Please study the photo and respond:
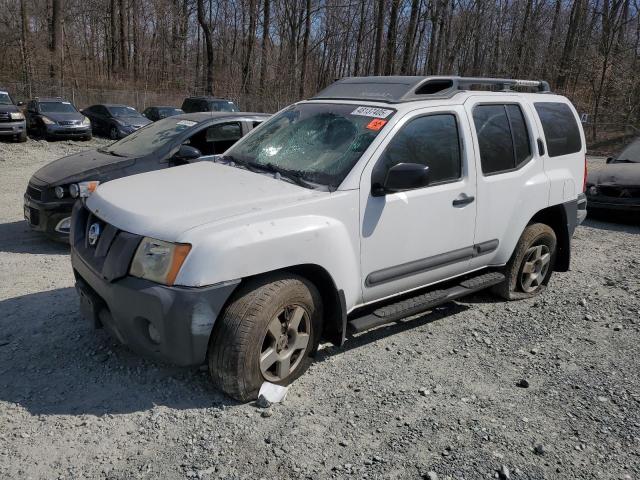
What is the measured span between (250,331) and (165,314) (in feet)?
1.64

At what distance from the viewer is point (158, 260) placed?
9.84ft

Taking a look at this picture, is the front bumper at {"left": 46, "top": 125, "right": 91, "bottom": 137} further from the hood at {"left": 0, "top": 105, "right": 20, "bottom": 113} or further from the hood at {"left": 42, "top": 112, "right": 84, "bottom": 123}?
→ the hood at {"left": 0, "top": 105, "right": 20, "bottom": 113}

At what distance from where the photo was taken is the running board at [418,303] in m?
3.77

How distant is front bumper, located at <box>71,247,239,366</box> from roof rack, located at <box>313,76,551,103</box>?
2.06m

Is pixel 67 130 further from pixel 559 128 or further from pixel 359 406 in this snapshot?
pixel 359 406

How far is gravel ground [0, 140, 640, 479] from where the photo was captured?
2.87 m

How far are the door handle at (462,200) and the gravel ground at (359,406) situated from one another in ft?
3.60

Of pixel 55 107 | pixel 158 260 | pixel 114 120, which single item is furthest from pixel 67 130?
pixel 158 260

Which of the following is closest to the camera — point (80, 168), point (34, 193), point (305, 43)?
point (34, 193)

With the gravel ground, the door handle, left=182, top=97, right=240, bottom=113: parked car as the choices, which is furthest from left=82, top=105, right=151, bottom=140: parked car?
the door handle

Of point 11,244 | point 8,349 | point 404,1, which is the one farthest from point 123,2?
point 8,349

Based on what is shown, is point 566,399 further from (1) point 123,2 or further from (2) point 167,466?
(1) point 123,2

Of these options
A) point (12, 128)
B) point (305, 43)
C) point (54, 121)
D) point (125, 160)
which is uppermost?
point (305, 43)

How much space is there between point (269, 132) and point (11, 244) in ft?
12.7
